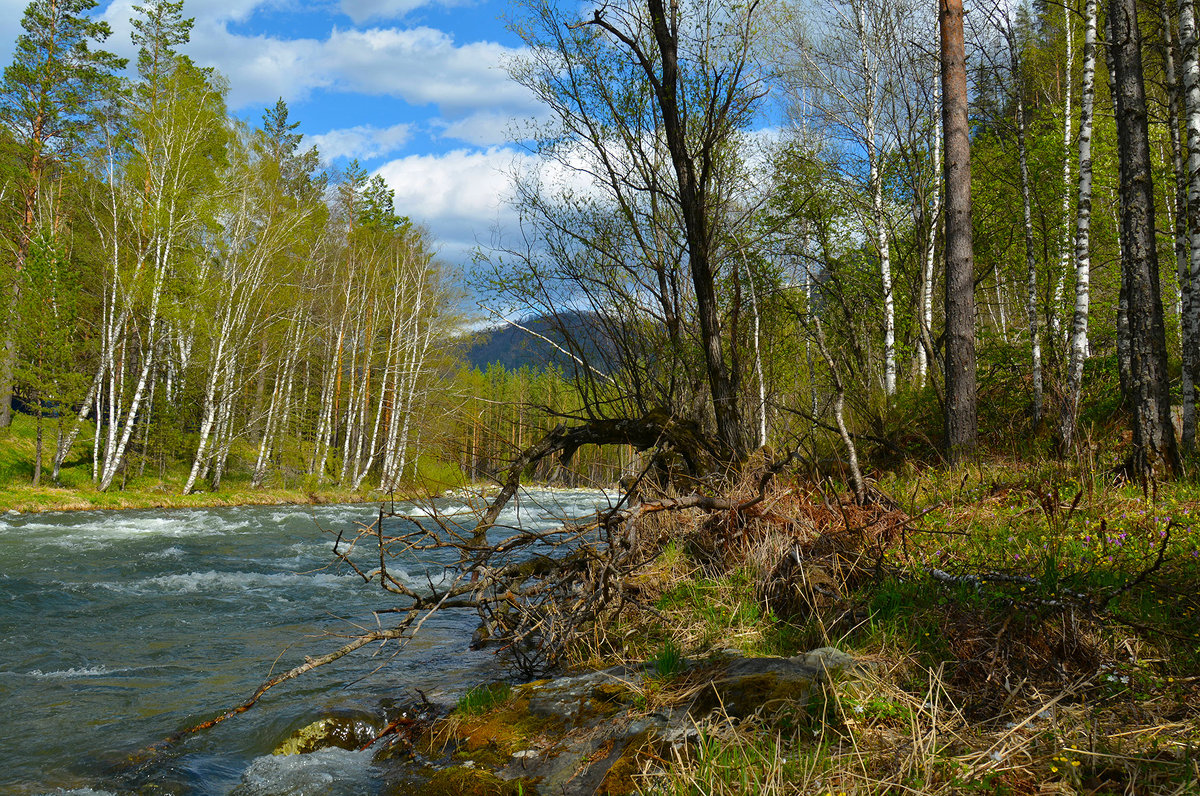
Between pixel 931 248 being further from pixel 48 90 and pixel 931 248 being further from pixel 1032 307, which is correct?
pixel 48 90

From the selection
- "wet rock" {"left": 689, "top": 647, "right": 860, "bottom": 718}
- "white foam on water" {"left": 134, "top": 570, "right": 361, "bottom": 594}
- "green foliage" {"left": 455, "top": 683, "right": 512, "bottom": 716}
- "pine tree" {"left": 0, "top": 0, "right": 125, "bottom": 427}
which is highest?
"pine tree" {"left": 0, "top": 0, "right": 125, "bottom": 427}

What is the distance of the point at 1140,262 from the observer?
6.63 metres

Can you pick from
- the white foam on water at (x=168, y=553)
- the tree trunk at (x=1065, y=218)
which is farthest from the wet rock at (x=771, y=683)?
the white foam on water at (x=168, y=553)

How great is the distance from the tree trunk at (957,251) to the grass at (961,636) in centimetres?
197

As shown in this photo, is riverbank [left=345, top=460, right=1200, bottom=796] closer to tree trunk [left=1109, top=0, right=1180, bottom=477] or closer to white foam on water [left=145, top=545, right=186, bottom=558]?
tree trunk [left=1109, top=0, right=1180, bottom=477]

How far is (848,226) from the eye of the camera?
48.7ft

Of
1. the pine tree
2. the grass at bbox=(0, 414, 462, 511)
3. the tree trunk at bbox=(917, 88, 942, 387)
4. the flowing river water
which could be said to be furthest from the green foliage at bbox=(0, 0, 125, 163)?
the tree trunk at bbox=(917, 88, 942, 387)

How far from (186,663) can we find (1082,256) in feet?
37.7

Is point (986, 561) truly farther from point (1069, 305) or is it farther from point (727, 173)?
point (1069, 305)

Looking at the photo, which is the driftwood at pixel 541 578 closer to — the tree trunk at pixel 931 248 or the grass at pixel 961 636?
the grass at pixel 961 636

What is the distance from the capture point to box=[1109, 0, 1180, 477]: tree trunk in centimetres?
621

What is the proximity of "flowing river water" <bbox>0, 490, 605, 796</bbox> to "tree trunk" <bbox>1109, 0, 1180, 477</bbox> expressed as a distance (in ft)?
18.0

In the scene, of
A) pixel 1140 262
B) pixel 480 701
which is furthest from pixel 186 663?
pixel 1140 262

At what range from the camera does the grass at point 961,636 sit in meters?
2.34
